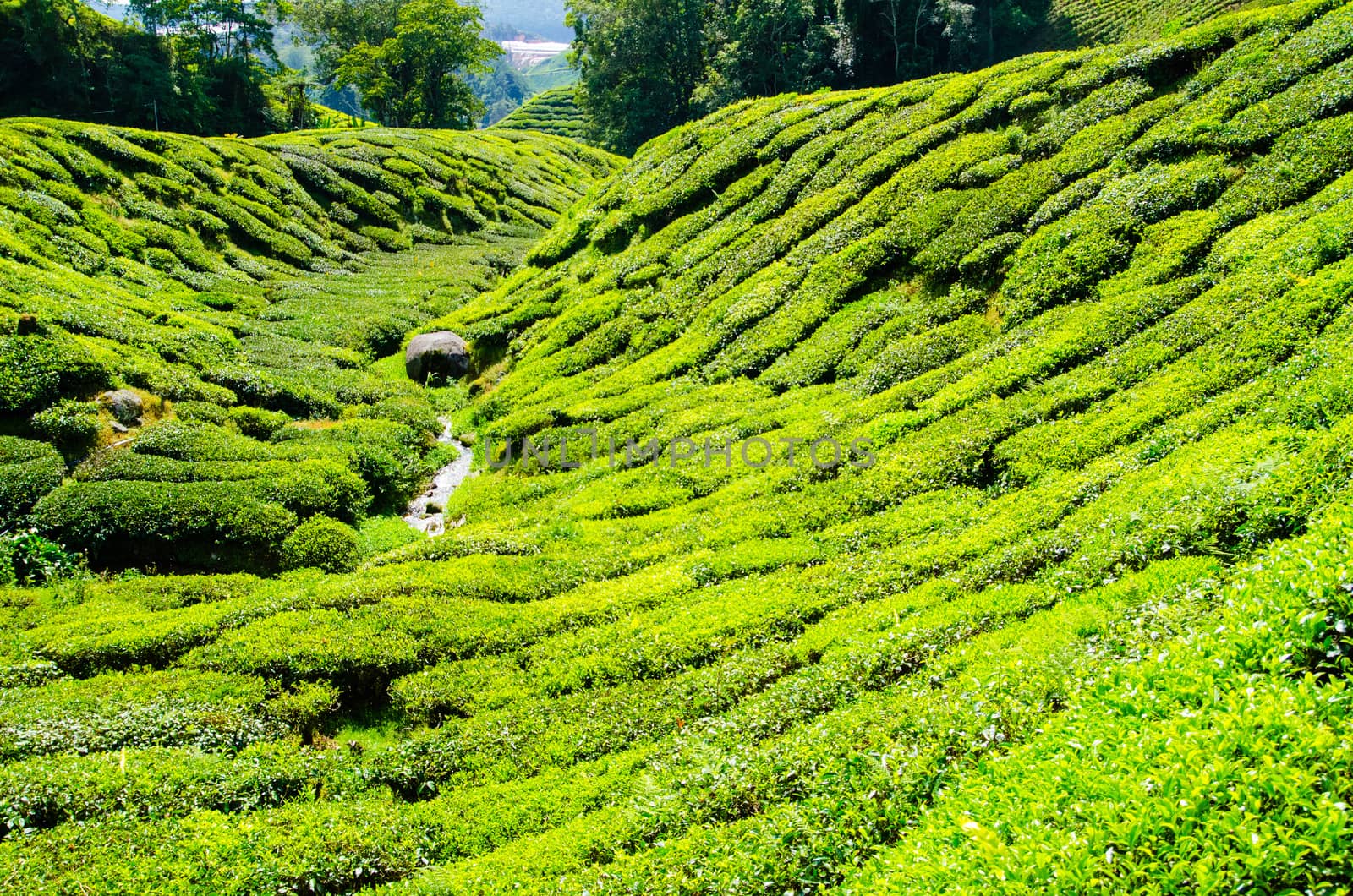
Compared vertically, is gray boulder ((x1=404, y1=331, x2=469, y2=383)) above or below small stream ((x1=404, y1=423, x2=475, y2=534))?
above

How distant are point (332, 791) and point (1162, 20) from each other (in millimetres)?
Result: 72041

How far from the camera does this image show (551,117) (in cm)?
13775

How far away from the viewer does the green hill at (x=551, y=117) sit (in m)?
130

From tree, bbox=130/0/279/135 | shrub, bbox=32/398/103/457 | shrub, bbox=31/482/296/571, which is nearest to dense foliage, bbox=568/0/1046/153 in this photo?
tree, bbox=130/0/279/135

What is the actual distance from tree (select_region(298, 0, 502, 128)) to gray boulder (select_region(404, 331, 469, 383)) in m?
68.2

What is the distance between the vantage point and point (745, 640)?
12.0 m

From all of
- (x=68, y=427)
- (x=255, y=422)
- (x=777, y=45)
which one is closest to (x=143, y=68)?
(x=777, y=45)

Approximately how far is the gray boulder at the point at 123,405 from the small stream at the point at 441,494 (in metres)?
7.71

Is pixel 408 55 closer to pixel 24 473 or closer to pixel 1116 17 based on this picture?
pixel 1116 17

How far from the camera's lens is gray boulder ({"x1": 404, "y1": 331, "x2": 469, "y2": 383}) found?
30.2 meters

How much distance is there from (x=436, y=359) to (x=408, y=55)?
237 ft

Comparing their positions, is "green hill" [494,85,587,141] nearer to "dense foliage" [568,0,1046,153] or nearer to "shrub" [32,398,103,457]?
"dense foliage" [568,0,1046,153]

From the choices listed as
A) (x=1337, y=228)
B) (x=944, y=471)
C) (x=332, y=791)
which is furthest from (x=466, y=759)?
(x=1337, y=228)

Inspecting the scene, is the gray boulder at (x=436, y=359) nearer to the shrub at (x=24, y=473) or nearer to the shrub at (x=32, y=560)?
the shrub at (x=24, y=473)
